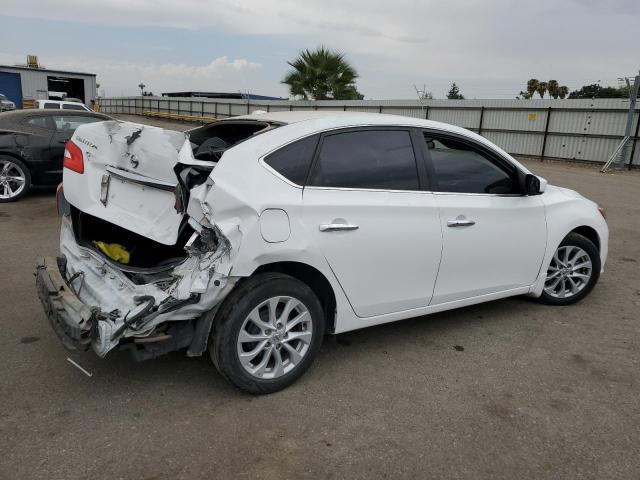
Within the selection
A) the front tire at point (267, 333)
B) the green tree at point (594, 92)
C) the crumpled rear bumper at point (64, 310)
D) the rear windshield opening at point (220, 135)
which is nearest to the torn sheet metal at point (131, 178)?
the rear windshield opening at point (220, 135)

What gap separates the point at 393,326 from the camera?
4.18m

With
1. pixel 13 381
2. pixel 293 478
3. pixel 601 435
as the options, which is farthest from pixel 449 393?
pixel 13 381

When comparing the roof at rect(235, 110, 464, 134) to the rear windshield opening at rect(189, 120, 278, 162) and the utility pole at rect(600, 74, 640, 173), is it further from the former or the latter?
the utility pole at rect(600, 74, 640, 173)

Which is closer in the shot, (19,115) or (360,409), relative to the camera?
(360,409)

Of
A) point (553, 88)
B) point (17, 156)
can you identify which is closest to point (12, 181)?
point (17, 156)

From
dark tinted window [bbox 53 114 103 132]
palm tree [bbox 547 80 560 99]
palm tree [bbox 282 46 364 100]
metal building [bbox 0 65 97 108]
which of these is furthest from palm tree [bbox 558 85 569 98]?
dark tinted window [bbox 53 114 103 132]

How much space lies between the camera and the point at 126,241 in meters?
3.84

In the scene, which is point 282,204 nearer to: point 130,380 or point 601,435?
point 130,380

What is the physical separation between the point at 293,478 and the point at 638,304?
3902 millimetres

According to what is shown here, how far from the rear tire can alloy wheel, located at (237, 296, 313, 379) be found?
6.90 metres

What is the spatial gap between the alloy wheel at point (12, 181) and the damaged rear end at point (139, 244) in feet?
17.2

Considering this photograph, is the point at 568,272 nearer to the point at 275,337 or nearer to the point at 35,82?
the point at 275,337

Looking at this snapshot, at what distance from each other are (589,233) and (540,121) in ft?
56.7

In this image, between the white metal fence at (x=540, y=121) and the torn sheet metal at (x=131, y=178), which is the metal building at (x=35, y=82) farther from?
the torn sheet metal at (x=131, y=178)
